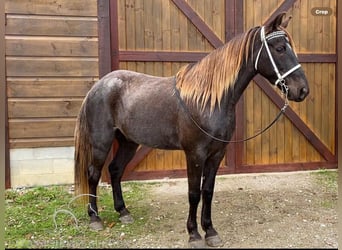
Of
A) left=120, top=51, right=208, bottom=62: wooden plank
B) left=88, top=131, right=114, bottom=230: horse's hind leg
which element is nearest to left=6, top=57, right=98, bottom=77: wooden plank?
left=120, top=51, right=208, bottom=62: wooden plank

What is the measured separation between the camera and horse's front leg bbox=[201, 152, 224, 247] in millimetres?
2561

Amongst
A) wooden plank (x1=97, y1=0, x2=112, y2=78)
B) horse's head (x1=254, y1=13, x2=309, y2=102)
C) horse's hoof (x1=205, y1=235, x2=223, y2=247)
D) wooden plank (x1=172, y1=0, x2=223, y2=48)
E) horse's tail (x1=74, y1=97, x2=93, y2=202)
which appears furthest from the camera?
wooden plank (x1=172, y1=0, x2=223, y2=48)

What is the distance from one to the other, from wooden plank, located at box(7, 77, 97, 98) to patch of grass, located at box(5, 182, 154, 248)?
3.24 feet

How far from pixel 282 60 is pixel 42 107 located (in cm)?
254

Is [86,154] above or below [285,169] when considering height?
above

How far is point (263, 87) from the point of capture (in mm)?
4438

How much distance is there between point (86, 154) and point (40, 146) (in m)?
1.08

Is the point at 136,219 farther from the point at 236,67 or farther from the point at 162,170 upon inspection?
the point at 236,67

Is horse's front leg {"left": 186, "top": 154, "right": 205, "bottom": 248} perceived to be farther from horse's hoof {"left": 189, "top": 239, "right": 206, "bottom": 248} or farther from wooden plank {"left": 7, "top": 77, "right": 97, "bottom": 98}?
wooden plank {"left": 7, "top": 77, "right": 97, "bottom": 98}

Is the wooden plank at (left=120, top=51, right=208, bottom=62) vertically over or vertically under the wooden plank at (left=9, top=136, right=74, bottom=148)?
over

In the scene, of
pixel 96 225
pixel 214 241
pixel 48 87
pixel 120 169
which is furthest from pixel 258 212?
pixel 48 87

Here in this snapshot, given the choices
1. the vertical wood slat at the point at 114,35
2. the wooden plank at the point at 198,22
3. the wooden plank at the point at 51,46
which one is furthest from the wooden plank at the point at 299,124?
the wooden plank at the point at 51,46

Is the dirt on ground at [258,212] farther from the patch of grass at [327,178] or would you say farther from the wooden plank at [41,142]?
the wooden plank at [41,142]

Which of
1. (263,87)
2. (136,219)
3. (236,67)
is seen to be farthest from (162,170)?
(236,67)
